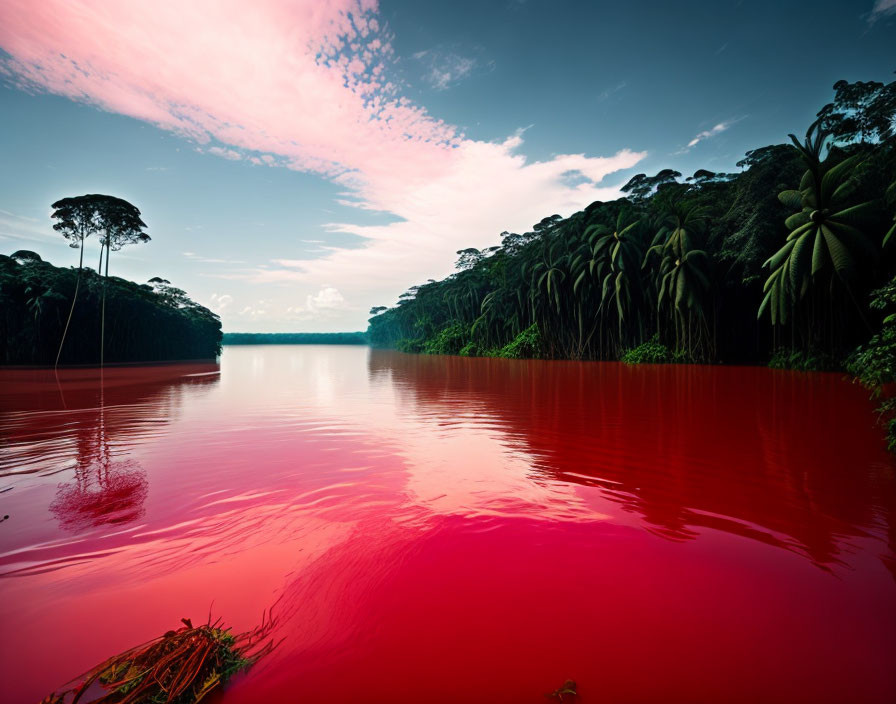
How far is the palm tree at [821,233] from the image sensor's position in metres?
15.3

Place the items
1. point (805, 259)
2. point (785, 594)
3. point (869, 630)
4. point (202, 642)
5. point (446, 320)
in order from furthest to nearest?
point (446, 320) < point (805, 259) < point (785, 594) < point (869, 630) < point (202, 642)

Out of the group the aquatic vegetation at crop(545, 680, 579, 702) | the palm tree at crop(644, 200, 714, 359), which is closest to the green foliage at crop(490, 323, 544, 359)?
Result: the palm tree at crop(644, 200, 714, 359)

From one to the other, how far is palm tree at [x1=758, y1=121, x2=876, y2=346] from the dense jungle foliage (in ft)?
0.19

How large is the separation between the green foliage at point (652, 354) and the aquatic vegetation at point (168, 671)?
89.0 ft

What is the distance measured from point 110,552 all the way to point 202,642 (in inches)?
69.4

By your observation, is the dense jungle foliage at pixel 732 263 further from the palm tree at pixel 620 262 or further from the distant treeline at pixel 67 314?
the distant treeline at pixel 67 314

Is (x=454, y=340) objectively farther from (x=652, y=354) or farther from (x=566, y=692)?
(x=566, y=692)

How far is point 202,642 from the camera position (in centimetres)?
181

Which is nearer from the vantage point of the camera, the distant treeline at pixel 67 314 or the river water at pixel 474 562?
the river water at pixel 474 562

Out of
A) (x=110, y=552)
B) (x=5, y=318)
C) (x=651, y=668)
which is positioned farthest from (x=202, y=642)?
(x=5, y=318)

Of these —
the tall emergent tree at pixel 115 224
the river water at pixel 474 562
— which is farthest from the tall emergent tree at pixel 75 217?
the river water at pixel 474 562

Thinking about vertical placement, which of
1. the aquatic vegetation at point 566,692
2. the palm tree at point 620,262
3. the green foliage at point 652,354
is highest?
the palm tree at point 620,262

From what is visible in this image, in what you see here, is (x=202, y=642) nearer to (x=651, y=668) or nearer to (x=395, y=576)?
(x=395, y=576)

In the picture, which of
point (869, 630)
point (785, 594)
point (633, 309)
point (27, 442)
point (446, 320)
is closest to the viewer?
point (869, 630)
